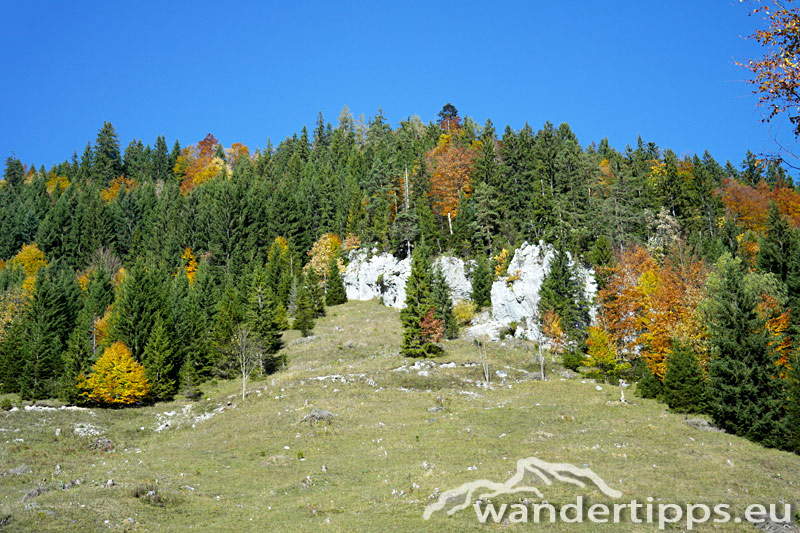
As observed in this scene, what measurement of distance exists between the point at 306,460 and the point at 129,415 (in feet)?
83.6

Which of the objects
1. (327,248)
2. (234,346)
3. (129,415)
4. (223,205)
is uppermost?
(223,205)

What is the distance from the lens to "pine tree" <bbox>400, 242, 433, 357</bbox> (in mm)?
58875

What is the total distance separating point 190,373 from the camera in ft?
188

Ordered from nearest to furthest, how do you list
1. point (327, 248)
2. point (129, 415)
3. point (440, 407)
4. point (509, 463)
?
point (509, 463), point (440, 407), point (129, 415), point (327, 248)

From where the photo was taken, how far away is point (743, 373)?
32156 mm

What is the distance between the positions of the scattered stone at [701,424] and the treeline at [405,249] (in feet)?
5.40

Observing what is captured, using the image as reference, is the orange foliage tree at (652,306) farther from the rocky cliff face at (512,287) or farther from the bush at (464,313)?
the bush at (464,313)

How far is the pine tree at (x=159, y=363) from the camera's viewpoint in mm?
52875

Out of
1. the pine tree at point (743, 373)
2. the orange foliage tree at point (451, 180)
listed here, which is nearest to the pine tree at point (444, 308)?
the orange foliage tree at point (451, 180)

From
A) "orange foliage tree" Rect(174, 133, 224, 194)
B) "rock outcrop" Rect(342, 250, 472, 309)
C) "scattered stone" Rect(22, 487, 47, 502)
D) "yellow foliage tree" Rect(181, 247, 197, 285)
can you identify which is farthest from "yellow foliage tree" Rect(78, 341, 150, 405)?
"orange foliage tree" Rect(174, 133, 224, 194)

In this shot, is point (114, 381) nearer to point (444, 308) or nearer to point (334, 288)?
point (444, 308)

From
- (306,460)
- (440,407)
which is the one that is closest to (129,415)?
(306,460)

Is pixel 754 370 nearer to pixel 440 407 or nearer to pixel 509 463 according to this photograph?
pixel 509 463
